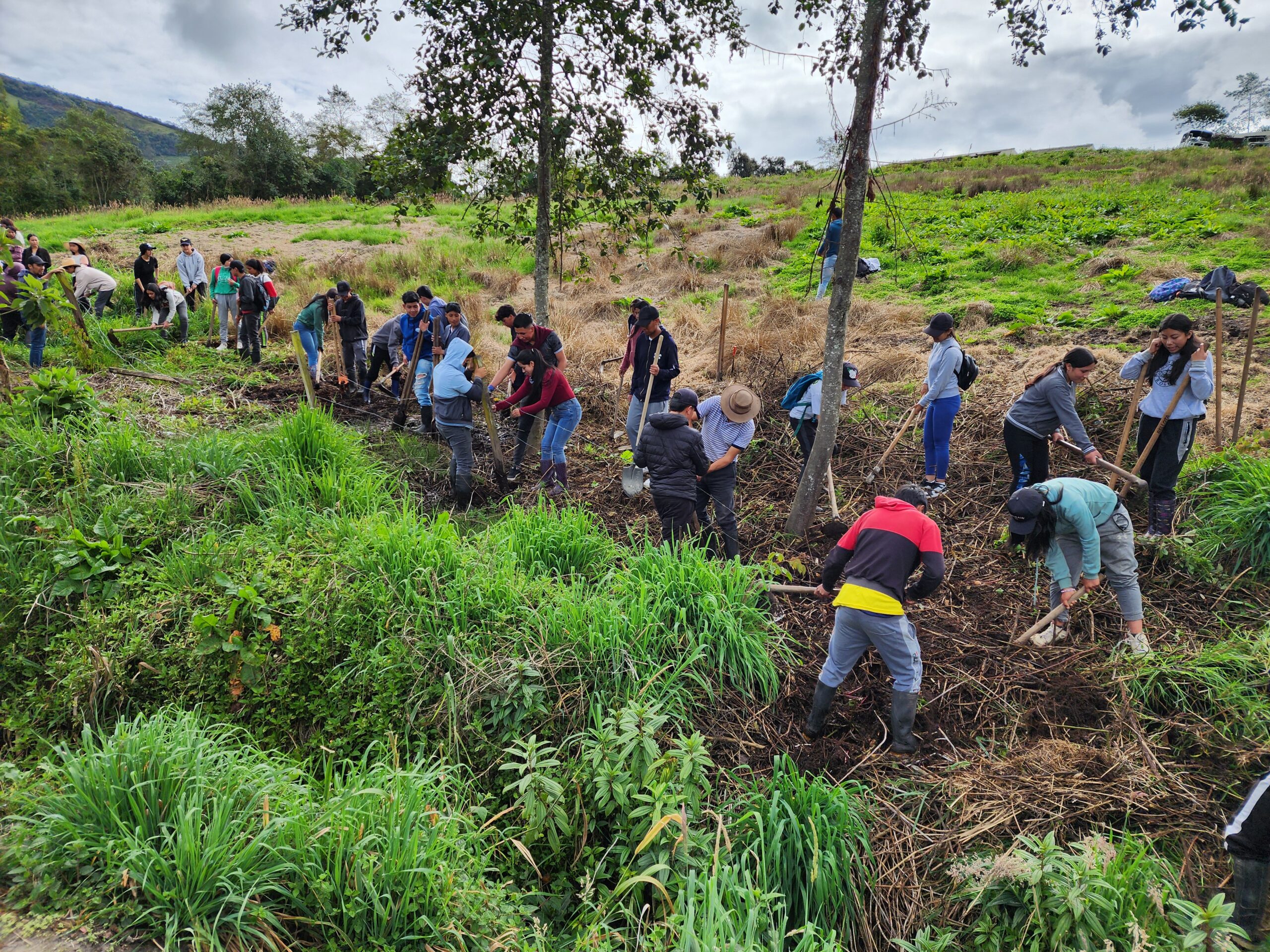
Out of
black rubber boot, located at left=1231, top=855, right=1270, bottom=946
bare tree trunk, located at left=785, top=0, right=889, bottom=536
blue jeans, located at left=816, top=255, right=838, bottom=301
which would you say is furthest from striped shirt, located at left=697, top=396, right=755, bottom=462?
blue jeans, located at left=816, top=255, right=838, bottom=301

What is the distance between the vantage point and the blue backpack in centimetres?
598

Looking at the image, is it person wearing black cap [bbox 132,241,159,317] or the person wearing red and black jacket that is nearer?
the person wearing red and black jacket

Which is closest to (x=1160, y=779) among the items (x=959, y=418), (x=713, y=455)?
(x=713, y=455)

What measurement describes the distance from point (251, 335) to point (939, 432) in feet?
32.3

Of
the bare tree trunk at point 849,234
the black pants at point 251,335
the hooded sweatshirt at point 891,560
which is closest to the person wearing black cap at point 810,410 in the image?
the bare tree trunk at point 849,234

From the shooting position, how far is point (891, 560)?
136 inches

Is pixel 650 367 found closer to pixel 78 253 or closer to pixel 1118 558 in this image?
pixel 1118 558

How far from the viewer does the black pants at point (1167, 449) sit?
4.99m

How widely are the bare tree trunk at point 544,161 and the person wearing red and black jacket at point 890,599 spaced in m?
4.59

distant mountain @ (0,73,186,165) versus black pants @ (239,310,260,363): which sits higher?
distant mountain @ (0,73,186,165)

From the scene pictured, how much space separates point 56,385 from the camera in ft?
18.5

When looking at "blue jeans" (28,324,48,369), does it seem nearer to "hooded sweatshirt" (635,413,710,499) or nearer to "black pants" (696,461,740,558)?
"hooded sweatshirt" (635,413,710,499)

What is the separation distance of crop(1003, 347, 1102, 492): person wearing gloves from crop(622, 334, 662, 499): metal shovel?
10.3 feet

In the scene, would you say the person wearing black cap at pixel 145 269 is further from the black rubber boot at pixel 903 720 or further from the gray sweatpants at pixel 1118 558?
the gray sweatpants at pixel 1118 558
